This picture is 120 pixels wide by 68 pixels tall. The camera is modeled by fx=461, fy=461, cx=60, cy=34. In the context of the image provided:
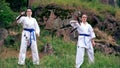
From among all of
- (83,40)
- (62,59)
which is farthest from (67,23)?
(83,40)

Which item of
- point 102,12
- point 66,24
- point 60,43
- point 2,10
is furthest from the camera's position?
point 102,12

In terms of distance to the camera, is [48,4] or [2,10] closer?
[2,10]

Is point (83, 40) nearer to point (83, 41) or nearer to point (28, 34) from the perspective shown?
point (83, 41)

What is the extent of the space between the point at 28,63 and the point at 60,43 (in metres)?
4.27

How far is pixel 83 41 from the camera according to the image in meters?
14.3

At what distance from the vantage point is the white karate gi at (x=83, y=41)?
46.4ft

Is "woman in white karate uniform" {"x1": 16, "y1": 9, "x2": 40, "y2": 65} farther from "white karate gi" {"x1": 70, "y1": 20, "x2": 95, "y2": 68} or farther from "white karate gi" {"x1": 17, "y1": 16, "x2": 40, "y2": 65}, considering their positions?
"white karate gi" {"x1": 70, "y1": 20, "x2": 95, "y2": 68}

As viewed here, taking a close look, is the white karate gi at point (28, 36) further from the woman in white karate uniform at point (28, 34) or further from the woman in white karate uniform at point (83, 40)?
the woman in white karate uniform at point (83, 40)

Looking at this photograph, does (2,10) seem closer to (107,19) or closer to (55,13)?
(55,13)

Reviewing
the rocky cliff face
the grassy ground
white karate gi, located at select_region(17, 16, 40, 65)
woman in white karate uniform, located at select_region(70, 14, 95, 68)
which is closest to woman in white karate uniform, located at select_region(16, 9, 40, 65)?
white karate gi, located at select_region(17, 16, 40, 65)

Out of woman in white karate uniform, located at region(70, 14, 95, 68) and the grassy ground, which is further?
woman in white karate uniform, located at region(70, 14, 95, 68)

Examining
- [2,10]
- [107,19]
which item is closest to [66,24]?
[107,19]

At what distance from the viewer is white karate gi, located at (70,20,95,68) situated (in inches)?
557

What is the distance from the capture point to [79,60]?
1410cm
